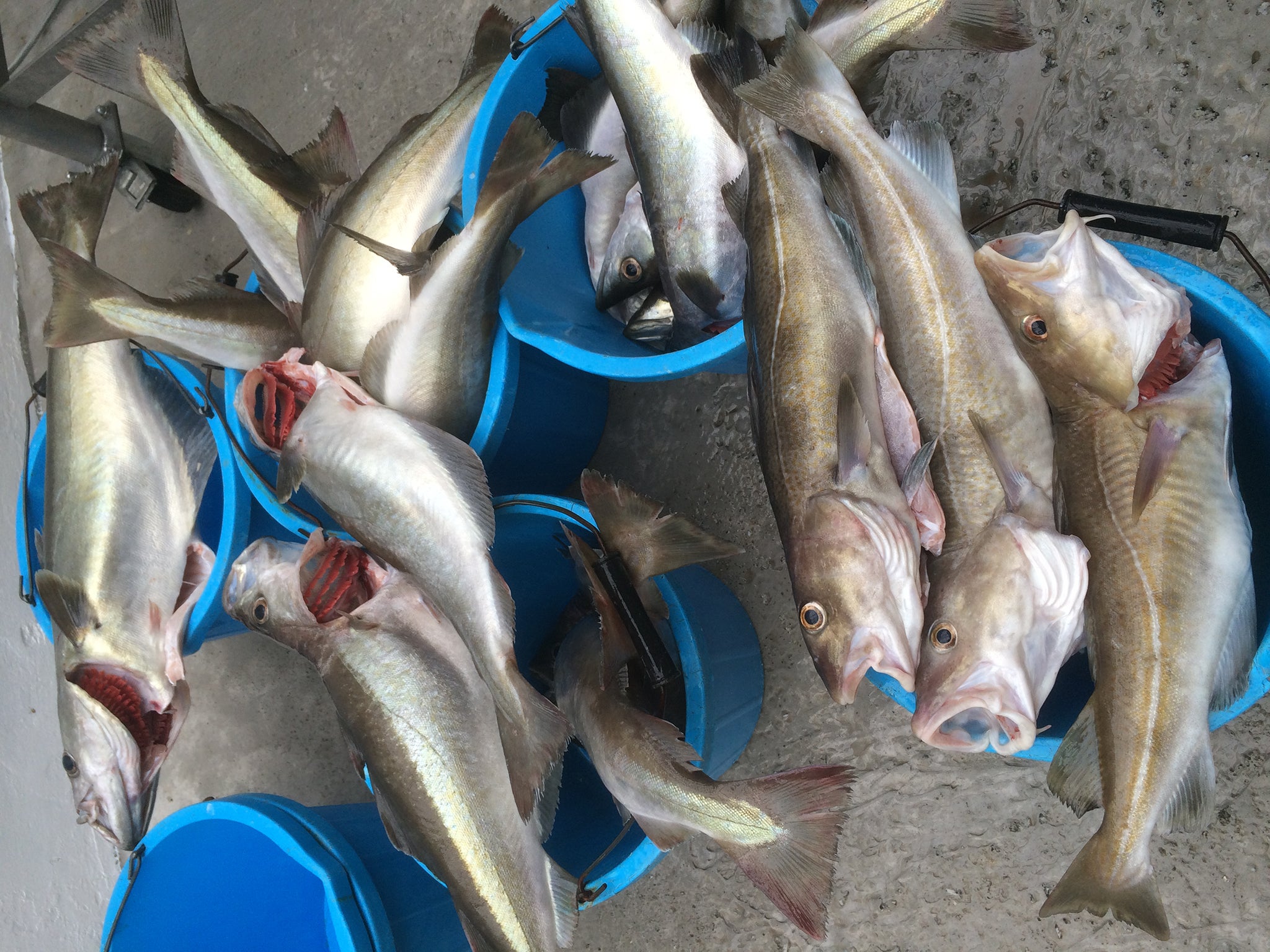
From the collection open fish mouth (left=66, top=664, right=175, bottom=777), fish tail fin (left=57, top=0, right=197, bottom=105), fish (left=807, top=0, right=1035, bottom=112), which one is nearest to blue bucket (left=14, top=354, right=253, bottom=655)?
open fish mouth (left=66, top=664, right=175, bottom=777)

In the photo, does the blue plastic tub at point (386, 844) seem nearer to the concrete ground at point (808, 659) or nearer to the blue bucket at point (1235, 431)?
the concrete ground at point (808, 659)

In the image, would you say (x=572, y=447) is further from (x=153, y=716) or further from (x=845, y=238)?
(x=153, y=716)

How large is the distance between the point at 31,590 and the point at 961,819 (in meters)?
2.23

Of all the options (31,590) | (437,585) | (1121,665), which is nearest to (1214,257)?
(1121,665)

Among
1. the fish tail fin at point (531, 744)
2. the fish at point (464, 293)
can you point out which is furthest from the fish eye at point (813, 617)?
the fish at point (464, 293)

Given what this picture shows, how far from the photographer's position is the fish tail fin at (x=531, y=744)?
1.43 metres

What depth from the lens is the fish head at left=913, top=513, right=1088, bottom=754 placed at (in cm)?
122

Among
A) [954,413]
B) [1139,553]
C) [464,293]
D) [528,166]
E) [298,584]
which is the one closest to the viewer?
[1139,553]

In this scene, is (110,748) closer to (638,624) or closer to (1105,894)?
(638,624)

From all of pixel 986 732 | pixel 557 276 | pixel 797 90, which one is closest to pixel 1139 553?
pixel 986 732

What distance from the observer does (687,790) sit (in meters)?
1.38

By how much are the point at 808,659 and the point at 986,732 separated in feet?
2.37

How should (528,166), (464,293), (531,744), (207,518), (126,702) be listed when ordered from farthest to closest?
(207,518) < (126,702) < (464,293) < (528,166) < (531,744)

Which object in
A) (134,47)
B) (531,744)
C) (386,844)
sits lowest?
(386,844)
